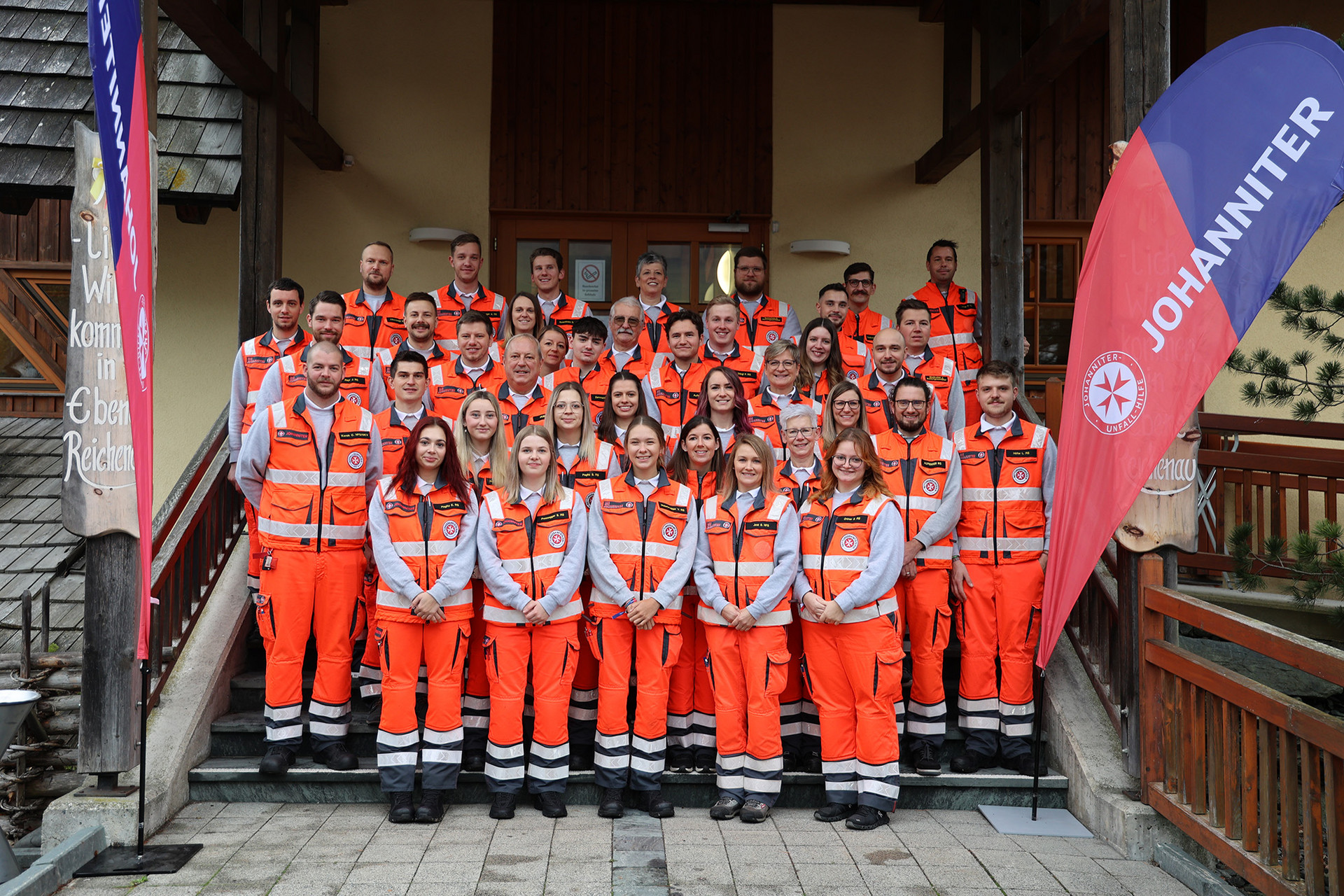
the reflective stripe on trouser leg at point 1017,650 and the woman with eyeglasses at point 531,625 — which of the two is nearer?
the woman with eyeglasses at point 531,625

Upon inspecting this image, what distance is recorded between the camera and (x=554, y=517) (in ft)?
16.7

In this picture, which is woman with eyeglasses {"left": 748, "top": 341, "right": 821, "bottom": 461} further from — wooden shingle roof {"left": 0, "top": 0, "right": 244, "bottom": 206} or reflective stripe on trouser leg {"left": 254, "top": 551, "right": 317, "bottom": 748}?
wooden shingle roof {"left": 0, "top": 0, "right": 244, "bottom": 206}

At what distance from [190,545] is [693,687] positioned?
2.96 m

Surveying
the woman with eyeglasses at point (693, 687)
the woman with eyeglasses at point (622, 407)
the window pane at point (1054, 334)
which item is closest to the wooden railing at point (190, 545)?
the woman with eyeglasses at point (622, 407)

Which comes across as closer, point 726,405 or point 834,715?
point 834,715

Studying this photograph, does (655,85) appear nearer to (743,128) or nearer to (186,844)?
(743,128)

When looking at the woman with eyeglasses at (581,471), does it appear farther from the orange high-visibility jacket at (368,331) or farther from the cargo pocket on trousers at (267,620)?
the orange high-visibility jacket at (368,331)

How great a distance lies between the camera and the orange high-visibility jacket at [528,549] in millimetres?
4984

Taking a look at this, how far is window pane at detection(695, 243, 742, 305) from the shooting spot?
957 cm

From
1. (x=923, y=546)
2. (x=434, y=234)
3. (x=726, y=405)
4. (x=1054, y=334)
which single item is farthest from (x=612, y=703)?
(x=1054, y=334)

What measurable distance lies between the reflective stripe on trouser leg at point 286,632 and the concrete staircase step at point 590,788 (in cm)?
21

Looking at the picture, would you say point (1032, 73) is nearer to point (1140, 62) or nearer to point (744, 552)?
point (1140, 62)

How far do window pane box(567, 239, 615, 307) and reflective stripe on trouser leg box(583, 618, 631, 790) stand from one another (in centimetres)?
505

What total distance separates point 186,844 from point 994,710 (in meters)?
3.98
